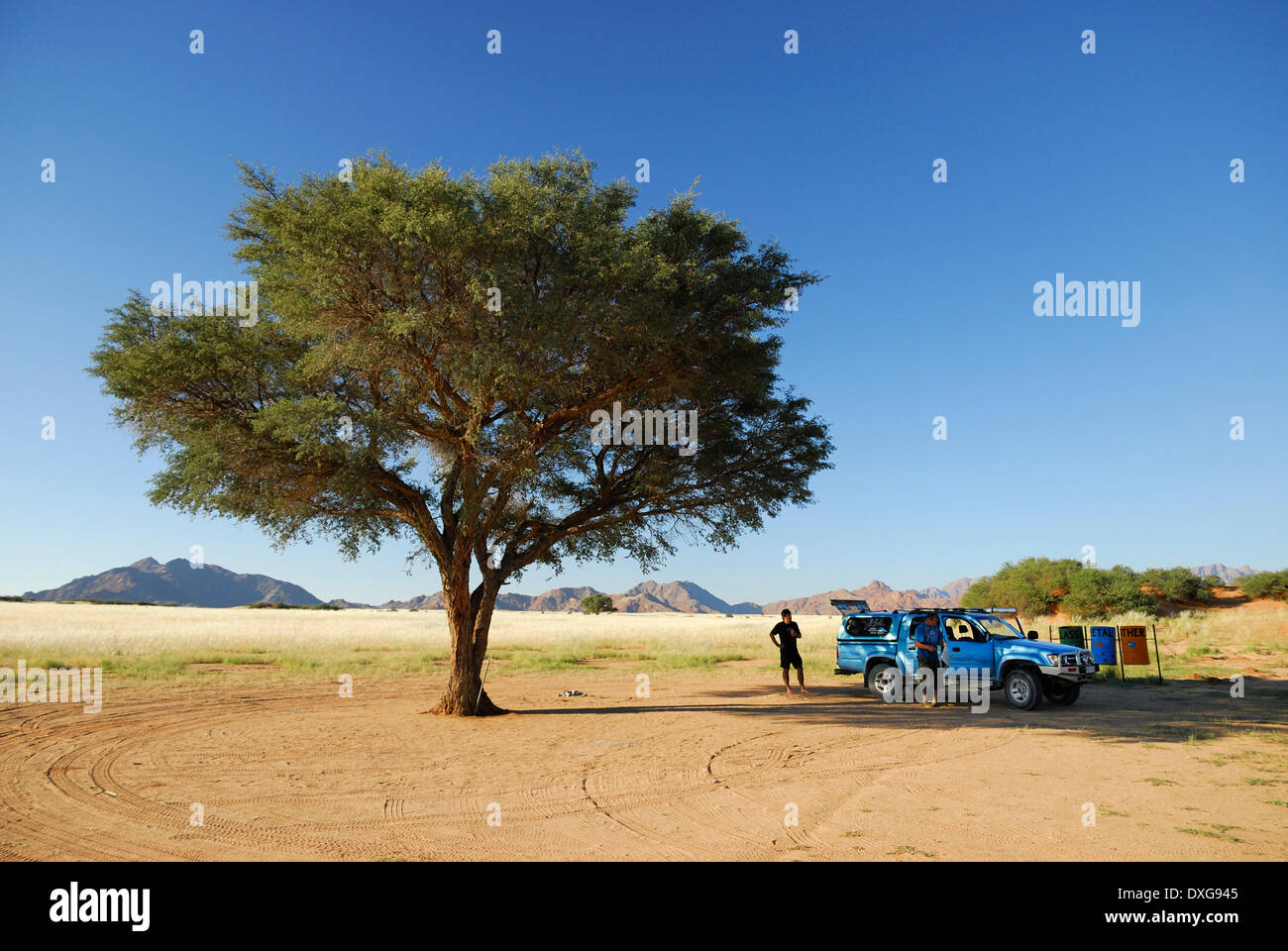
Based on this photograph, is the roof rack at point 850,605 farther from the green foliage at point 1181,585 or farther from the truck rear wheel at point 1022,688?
the green foliage at point 1181,585

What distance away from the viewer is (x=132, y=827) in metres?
7.66

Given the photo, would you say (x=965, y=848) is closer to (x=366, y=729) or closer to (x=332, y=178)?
(x=366, y=729)

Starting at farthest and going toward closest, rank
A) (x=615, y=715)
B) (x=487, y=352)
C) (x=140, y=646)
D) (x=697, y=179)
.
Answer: (x=140, y=646), (x=615, y=715), (x=697, y=179), (x=487, y=352)

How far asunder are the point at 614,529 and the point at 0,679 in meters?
19.3

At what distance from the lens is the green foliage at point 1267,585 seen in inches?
2125

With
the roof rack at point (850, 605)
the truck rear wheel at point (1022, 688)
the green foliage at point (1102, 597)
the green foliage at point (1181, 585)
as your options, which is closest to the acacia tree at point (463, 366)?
the roof rack at point (850, 605)

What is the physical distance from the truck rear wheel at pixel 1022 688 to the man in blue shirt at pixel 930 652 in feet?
5.46

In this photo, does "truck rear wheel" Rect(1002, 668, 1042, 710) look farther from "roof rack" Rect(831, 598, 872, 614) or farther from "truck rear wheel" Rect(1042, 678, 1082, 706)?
"roof rack" Rect(831, 598, 872, 614)

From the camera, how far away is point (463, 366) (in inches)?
553

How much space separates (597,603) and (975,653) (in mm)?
109517

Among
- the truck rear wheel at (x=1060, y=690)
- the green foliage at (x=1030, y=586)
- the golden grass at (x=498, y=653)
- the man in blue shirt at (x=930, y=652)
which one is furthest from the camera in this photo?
the green foliage at (x=1030, y=586)

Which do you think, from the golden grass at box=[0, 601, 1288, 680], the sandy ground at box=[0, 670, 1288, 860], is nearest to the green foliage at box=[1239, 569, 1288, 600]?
the golden grass at box=[0, 601, 1288, 680]
